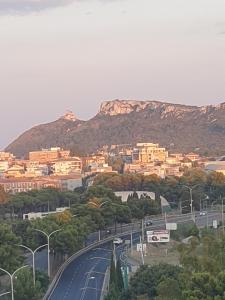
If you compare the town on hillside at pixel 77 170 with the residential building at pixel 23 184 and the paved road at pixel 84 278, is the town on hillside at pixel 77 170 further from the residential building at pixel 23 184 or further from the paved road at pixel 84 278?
the paved road at pixel 84 278

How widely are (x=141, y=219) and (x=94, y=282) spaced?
33908 mm

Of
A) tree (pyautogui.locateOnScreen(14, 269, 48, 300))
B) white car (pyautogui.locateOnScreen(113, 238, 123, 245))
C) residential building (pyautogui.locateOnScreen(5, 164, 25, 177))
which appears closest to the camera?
tree (pyautogui.locateOnScreen(14, 269, 48, 300))

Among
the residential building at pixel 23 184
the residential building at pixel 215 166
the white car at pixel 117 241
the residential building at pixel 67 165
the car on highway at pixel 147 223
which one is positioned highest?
the residential building at pixel 67 165

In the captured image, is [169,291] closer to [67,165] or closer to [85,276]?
[85,276]

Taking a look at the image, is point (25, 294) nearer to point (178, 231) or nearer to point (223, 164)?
point (178, 231)

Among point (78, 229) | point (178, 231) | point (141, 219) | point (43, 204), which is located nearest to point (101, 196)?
point (141, 219)

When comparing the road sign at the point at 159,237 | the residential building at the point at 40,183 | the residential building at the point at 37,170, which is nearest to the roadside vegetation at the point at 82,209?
the road sign at the point at 159,237

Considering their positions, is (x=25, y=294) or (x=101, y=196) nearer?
(x=25, y=294)

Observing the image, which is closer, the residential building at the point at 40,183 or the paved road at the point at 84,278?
the paved road at the point at 84,278

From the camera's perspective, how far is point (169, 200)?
107562 mm

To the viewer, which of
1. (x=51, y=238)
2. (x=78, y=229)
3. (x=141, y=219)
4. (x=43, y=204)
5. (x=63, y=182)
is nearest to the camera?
(x=51, y=238)

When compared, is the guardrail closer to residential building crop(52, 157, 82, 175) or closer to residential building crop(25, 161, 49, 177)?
residential building crop(25, 161, 49, 177)

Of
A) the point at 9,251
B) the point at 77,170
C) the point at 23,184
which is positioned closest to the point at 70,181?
the point at 23,184

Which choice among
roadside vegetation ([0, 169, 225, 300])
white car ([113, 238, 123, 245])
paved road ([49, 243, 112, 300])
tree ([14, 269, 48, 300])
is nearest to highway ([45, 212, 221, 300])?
paved road ([49, 243, 112, 300])
